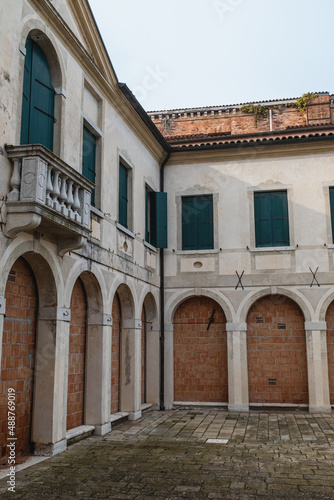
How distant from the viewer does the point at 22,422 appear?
8492mm

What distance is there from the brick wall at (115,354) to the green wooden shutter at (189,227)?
12.4 feet

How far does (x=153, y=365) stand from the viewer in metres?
15.0

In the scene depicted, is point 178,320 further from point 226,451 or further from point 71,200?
point 71,200

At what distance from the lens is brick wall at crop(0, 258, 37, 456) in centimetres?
805

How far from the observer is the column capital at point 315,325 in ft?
48.0

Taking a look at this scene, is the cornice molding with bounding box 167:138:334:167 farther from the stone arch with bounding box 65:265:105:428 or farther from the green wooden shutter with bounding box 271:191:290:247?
the stone arch with bounding box 65:265:105:428

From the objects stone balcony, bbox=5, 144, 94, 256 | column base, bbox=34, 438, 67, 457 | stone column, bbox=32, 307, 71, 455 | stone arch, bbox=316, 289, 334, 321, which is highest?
stone balcony, bbox=5, 144, 94, 256

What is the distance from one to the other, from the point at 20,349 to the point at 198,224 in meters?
8.53

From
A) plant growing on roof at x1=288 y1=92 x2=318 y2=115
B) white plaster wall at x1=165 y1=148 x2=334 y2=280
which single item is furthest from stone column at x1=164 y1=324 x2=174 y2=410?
plant growing on roof at x1=288 y1=92 x2=318 y2=115

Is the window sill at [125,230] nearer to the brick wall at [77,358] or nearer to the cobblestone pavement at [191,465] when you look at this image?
the brick wall at [77,358]

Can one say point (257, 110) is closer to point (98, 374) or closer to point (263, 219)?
point (263, 219)

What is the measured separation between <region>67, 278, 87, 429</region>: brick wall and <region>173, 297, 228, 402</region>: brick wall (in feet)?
16.7

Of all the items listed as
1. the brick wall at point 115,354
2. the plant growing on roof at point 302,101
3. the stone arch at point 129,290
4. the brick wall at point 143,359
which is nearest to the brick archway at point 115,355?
the brick wall at point 115,354

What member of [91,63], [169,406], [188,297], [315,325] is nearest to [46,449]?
[169,406]
